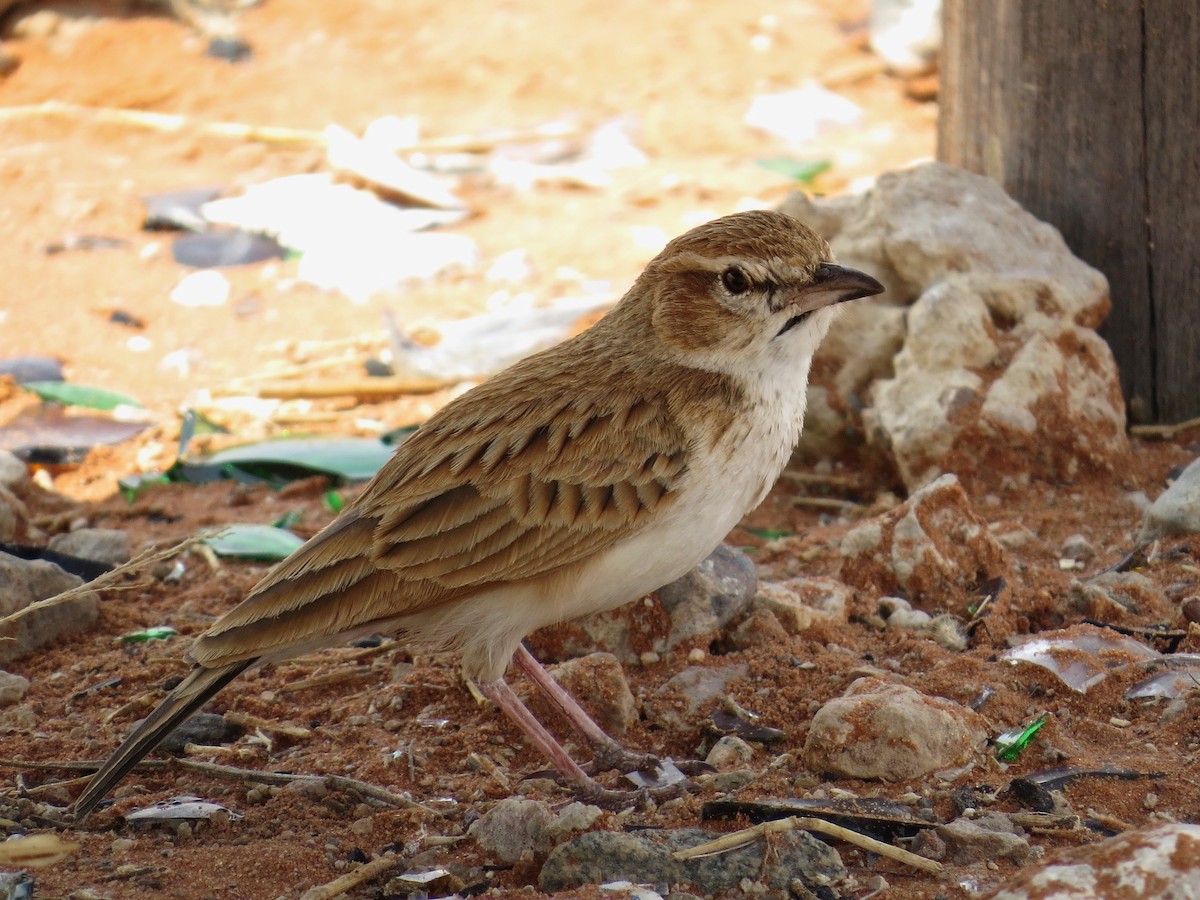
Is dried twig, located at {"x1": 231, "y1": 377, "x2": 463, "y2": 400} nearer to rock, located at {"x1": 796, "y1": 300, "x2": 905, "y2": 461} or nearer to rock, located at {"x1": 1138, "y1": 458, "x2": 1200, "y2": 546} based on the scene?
rock, located at {"x1": 796, "y1": 300, "x2": 905, "y2": 461}

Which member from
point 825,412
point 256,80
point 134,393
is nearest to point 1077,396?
point 825,412

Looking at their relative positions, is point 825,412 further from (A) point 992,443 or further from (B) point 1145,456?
(B) point 1145,456

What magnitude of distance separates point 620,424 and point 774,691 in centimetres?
95

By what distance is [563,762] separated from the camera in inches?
170

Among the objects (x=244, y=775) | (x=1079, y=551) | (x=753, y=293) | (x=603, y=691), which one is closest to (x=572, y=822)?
(x=603, y=691)

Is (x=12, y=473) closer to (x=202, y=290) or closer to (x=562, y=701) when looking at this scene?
(x=562, y=701)

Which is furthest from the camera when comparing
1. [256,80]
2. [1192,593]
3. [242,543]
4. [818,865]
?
[256,80]

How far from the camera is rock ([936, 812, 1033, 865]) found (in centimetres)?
359

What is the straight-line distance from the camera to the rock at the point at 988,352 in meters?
6.21

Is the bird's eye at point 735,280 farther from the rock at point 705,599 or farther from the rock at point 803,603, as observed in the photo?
the rock at point 803,603

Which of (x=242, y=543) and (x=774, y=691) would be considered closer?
(x=774, y=691)

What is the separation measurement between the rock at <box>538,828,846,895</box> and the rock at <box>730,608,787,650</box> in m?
1.22

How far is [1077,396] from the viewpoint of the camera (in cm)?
625

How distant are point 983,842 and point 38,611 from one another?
3183 millimetres
